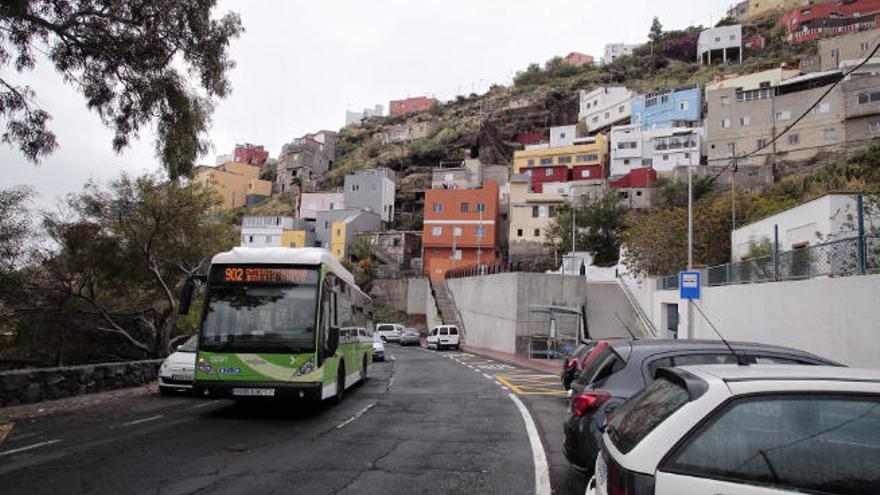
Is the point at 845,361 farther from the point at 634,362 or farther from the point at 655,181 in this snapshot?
the point at 655,181

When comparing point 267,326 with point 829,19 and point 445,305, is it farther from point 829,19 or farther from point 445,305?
point 829,19

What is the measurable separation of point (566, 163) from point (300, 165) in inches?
2179

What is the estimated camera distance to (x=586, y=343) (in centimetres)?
1507

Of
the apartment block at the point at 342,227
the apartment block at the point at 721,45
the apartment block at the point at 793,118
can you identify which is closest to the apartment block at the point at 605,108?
the apartment block at the point at 721,45

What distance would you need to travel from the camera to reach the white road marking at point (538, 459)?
6.26 metres

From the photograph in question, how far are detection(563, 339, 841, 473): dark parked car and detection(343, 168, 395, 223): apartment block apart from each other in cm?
7942

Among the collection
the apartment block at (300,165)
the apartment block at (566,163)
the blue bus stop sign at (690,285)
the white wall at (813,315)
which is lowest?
the white wall at (813,315)

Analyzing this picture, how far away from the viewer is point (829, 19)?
93500mm

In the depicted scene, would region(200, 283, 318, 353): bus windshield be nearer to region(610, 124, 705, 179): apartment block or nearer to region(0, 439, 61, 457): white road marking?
region(0, 439, 61, 457): white road marking

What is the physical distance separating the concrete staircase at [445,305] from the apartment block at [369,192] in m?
28.5

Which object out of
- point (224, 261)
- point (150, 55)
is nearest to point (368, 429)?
point (224, 261)

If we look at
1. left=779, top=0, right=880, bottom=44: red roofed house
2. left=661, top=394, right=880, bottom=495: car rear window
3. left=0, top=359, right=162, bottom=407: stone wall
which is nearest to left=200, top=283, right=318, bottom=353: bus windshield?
left=0, top=359, right=162, bottom=407: stone wall

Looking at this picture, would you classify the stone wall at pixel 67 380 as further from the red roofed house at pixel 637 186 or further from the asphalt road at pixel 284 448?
the red roofed house at pixel 637 186

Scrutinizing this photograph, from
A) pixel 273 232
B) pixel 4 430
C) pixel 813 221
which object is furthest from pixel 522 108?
pixel 4 430
